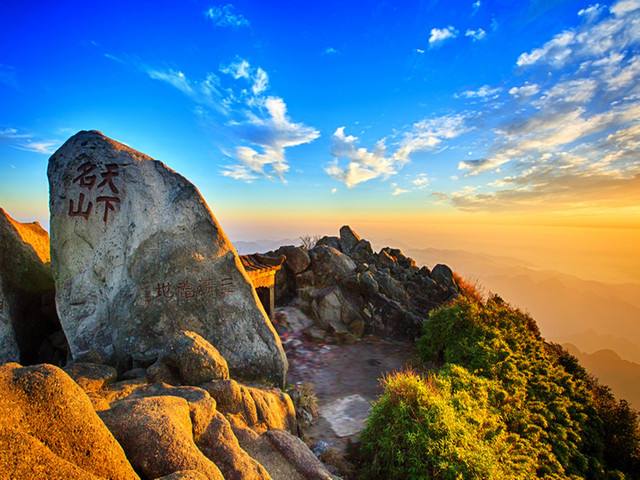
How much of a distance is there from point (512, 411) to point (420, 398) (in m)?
3.00

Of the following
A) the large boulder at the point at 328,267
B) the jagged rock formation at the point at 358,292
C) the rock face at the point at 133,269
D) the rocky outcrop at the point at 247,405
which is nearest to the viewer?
the rocky outcrop at the point at 247,405

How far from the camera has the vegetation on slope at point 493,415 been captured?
5.88m

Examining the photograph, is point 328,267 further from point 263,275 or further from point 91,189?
point 91,189

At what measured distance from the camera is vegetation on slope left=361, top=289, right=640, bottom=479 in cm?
588

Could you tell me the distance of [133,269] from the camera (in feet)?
24.7

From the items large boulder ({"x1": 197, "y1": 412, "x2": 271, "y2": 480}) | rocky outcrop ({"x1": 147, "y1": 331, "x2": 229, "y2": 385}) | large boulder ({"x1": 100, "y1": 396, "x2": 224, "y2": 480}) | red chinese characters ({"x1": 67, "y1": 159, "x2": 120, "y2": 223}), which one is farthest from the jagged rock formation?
large boulder ({"x1": 100, "y1": 396, "x2": 224, "y2": 480})

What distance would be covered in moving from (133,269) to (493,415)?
851 centimetres

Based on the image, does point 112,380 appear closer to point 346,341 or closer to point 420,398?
point 420,398

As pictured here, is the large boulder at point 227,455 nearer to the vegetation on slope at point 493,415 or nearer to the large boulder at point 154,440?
the large boulder at point 154,440

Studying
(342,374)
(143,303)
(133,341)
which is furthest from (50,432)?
(342,374)

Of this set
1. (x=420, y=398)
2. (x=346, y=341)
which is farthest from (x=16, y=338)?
(x=346, y=341)

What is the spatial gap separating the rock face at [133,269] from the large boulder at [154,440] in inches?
147

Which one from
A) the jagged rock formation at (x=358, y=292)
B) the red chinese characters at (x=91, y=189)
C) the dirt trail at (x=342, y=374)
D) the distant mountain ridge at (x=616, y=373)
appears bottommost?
the distant mountain ridge at (x=616, y=373)

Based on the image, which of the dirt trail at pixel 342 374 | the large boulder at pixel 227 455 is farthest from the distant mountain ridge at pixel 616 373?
the large boulder at pixel 227 455
